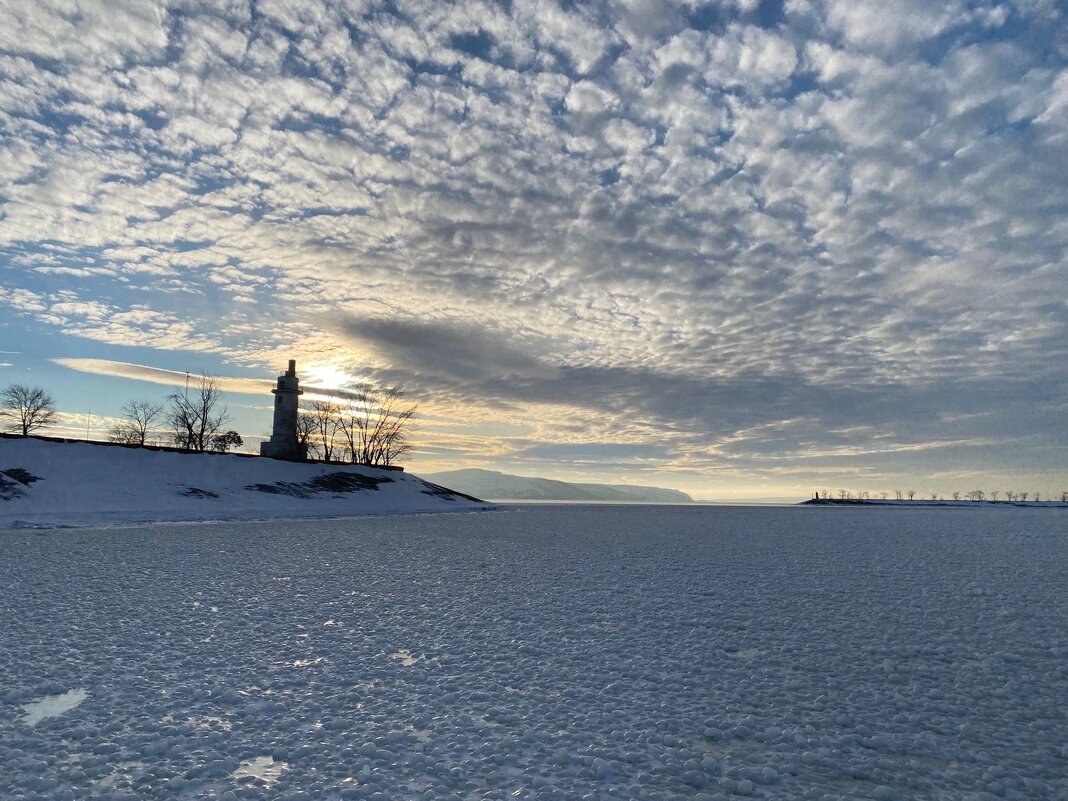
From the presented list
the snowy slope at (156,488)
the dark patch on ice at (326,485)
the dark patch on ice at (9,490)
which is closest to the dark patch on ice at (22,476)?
the snowy slope at (156,488)

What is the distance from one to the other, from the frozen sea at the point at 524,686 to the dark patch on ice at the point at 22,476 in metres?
27.2

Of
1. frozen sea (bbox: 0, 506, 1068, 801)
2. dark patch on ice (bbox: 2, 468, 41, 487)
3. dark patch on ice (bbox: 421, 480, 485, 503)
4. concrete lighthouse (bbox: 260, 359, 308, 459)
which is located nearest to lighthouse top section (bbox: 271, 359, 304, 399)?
concrete lighthouse (bbox: 260, 359, 308, 459)

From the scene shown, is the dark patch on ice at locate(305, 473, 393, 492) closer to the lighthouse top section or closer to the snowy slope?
the snowy slope

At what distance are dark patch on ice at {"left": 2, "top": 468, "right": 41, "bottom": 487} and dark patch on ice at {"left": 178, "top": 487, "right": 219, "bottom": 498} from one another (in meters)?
7.85

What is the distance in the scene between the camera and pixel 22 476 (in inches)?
1407

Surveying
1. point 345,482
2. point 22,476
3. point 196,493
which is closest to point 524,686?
point 22,476

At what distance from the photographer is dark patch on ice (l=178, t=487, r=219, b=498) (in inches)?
1651

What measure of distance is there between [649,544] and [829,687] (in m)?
16.6

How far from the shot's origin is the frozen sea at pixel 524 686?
486cm

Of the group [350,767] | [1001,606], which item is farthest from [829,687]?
[1001,606]

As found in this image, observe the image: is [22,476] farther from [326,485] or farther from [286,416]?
[286,416]

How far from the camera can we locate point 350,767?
4930 millimetres

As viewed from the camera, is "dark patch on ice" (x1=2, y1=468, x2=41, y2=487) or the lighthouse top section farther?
the lighthouse top section

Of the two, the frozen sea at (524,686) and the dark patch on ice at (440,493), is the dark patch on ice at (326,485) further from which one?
the frozen sea at (524,686)
